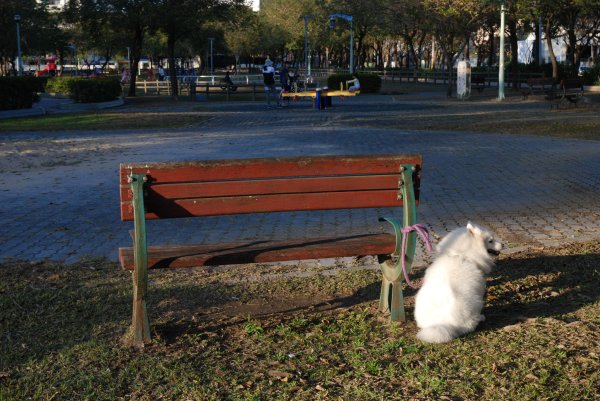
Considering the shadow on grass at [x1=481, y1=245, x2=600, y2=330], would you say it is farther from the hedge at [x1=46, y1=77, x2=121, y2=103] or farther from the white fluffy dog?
the hedge at [x1=46, y1=77, x2=121, y2=103]

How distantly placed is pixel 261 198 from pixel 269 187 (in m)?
0.08

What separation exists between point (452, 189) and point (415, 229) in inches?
230

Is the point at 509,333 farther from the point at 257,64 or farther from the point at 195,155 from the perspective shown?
the point at 257,64

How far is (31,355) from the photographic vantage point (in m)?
4.34

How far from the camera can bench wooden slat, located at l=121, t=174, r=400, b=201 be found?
4.62 m

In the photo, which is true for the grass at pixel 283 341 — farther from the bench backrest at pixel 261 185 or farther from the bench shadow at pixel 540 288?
the bench backrest at pixel 261 185

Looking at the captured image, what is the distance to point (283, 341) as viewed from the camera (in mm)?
4574

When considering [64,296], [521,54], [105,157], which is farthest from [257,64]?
[64,296]

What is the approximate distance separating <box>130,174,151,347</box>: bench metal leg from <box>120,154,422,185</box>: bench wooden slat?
10cm

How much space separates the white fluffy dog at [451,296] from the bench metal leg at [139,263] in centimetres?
157

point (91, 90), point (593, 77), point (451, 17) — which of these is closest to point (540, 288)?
point (91, 90)

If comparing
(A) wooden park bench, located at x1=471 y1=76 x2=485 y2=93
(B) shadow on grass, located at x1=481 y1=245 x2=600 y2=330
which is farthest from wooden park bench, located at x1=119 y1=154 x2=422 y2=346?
(A) wooden park bench, located at x1=471 y1=76 x2=485 y2=93

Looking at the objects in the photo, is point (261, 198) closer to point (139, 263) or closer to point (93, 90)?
point (139, 263)

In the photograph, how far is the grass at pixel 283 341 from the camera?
385 centimetres
